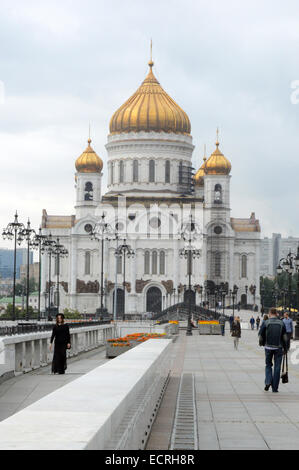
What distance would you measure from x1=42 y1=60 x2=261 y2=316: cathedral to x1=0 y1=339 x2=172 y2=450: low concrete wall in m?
89.2

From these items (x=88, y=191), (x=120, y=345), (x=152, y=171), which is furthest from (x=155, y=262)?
(x=120, y=345)

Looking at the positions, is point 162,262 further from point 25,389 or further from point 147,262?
point 25,389

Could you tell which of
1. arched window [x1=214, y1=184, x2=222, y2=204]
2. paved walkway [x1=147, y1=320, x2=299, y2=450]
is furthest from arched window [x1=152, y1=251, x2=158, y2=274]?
paved walkway [x1=147, y1=320, x2=299, y2=450]

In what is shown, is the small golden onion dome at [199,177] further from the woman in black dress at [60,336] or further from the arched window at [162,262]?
the woman in black dress at [60,336]

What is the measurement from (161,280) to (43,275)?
14831 millimetres

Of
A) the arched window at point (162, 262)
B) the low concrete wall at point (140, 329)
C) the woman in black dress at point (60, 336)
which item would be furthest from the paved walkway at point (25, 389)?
the arched window at point (162, 262)

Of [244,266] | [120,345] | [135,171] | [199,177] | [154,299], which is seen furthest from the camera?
[199,177]

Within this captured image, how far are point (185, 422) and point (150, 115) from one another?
94405 millimetres

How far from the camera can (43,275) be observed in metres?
105

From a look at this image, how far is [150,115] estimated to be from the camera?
104 meters

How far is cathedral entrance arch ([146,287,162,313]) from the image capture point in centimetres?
10031

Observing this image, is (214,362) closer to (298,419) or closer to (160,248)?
(298,419)

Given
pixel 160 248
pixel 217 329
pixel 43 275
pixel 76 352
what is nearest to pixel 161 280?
pixel 160 248

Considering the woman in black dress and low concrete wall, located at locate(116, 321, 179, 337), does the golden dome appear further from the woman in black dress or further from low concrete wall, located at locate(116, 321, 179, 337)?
the woman in black dress
